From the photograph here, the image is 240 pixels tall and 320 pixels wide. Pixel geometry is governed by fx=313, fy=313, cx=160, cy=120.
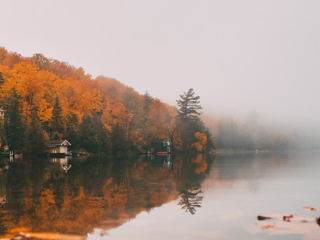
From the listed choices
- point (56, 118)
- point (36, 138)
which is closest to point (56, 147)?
point (36, 138)

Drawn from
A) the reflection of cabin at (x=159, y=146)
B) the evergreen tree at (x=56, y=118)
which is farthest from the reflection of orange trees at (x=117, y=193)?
the reflection of cabin at (x=159, y=146)

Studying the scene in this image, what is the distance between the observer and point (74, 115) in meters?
71.8

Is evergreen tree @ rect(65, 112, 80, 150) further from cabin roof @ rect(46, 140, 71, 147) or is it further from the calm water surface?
the calm water surface

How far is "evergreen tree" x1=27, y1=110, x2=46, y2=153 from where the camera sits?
5841cm

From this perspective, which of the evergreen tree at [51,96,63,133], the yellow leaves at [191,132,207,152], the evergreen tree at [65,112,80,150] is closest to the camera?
the evergreen tree at [65,112,80,150]

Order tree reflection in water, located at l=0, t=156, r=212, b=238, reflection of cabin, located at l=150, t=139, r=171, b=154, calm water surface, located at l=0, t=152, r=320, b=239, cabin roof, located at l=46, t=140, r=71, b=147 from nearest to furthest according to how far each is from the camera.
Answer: calm water surface, located at l=0, t=152, r=320, b=239
tree reflection in water, located at l=0, t=156, r=212, b=238
cabin roof, located at l=46, t=140, r=71, b=147
reflection of cabin, located at l=150, t=139, r=171, b=154

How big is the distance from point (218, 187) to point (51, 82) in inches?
2564

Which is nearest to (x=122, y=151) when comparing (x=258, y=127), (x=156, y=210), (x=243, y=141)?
(x=156, y=210)

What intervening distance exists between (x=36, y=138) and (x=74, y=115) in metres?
14.4

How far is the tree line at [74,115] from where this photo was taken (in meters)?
58.7

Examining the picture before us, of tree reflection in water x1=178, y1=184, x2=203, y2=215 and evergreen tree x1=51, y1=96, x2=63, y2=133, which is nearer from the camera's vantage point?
tree reflection in water x1=178, y1=184, x2=203, y2=215

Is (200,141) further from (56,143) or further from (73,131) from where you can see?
(56,143)

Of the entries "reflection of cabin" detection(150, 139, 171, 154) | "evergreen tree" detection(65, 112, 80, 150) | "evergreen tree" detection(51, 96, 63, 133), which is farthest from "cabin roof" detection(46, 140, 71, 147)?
"reflection of cabin" detection(150, 139, 171, 154)

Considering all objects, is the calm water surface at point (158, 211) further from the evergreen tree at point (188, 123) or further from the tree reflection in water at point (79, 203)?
the evergreen tree at point (188, 123)
